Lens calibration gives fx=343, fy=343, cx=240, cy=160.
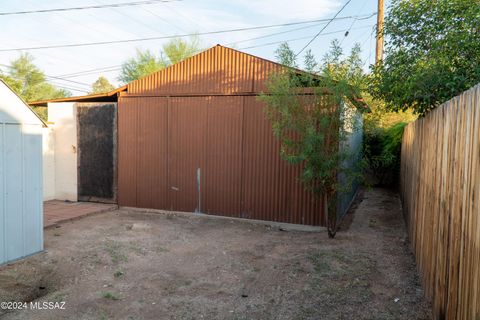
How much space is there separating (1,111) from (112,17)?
12771mm

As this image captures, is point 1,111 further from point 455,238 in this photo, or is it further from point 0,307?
point 455,238

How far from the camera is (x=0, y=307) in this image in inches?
141

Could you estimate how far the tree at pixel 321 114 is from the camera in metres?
5.68

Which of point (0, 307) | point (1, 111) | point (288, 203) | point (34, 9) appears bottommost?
point (0, 307)

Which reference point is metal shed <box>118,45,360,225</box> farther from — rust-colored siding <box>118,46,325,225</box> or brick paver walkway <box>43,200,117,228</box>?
brick paver walkway <box>43,200,117,228</box>

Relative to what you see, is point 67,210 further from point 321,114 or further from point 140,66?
point 140,66

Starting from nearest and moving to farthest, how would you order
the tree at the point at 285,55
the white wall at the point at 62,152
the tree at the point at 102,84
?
the tree at the point at 285,55, the white wall at the point at 62,152, the tree at the point at 102,84

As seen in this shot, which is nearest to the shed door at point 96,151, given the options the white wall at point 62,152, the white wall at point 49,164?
the white wall at point 62,152

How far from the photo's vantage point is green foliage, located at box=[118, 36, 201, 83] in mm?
24562

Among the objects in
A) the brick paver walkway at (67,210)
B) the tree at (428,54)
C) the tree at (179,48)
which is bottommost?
the brick paver walkway at (67,210)

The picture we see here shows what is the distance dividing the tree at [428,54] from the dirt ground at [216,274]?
8.04ft

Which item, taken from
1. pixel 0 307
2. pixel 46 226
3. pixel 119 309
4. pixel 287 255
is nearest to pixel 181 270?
pixel 119 309

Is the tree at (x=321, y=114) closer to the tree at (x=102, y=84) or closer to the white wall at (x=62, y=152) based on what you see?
the white wall at (x=62, y=152)

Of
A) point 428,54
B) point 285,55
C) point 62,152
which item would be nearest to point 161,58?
point 62,152
